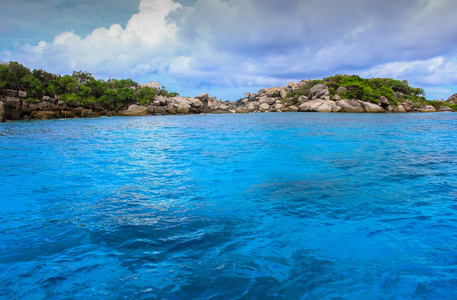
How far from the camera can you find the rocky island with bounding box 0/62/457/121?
4112 cm

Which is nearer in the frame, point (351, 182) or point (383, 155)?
point (351, 182)

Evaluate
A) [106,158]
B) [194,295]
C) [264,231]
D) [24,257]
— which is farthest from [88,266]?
[106,158]

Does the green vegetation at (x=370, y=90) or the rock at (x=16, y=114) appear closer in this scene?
the rock at (x=16, y=114)

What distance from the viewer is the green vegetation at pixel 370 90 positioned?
2419 inches

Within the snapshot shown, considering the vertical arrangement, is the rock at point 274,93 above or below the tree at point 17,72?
above

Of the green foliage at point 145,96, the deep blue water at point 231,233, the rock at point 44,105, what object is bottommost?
the deep blue water at point 231,233

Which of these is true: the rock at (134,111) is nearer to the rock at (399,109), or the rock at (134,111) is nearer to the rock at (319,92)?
the rock at (319,92)

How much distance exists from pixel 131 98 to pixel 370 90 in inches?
2273

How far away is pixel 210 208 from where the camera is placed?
483cm

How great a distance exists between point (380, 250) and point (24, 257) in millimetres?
4744

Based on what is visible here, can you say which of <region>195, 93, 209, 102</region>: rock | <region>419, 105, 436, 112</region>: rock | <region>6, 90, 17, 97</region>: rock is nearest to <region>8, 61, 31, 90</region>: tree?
<region>6, 90, 17, 97</region>: rock

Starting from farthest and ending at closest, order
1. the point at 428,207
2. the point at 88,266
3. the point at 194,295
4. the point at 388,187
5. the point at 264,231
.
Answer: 1. the point at 388,187
2. the point at 428,207
3. the point at 264,231
4. the point at 88,266
5. the point at 194,295

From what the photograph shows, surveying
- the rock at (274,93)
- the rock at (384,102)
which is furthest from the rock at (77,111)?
the rock at (384,102)

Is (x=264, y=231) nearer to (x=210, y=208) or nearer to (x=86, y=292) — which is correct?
(x=210, y=208)
